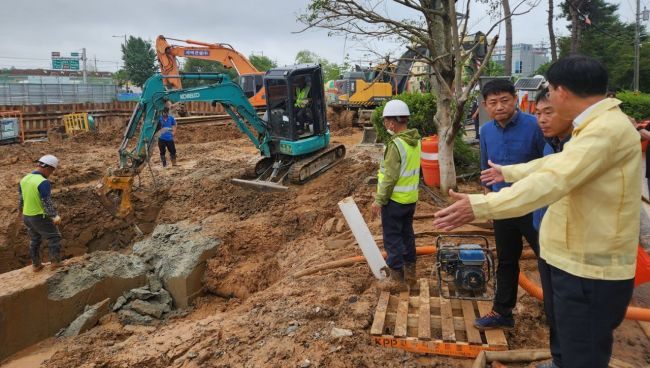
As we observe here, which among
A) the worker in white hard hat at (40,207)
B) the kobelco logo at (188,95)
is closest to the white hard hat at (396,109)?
the worker in white hard hat at (40,207)

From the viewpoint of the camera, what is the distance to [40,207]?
618 cm

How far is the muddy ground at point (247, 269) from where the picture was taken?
137 inches

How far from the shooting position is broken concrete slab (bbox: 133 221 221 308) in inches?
267

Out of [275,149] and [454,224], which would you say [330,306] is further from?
[275,149]

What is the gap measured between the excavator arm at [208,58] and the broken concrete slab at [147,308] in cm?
1034

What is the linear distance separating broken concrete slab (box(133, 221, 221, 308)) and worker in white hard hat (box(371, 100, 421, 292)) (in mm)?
3773

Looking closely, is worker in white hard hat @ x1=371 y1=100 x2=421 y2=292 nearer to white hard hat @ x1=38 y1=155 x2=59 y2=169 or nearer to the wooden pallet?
the wooden pallet

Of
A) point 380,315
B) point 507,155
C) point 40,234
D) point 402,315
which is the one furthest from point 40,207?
point 507,155

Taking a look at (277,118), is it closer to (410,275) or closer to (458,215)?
(410,275)

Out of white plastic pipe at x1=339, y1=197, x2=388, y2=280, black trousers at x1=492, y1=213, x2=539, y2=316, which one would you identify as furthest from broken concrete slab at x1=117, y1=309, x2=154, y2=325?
black trousers at x1=492, y1=213, x2=539, y2=316

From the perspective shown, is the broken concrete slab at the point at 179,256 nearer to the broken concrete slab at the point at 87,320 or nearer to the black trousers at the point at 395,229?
the broken concrete slab at the point at 87,320

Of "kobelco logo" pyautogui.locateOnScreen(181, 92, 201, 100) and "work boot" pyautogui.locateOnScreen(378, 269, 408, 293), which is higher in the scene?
"kobelco logo" pyautogui.locateOnScreen(181, 92, 201, 100)

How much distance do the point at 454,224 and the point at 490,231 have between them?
3945 mm

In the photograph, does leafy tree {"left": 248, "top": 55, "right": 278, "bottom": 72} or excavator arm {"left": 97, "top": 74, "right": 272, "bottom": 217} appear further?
leafy tree {"left": 248, "top": 55, "right": 278, "bottom": 72}
